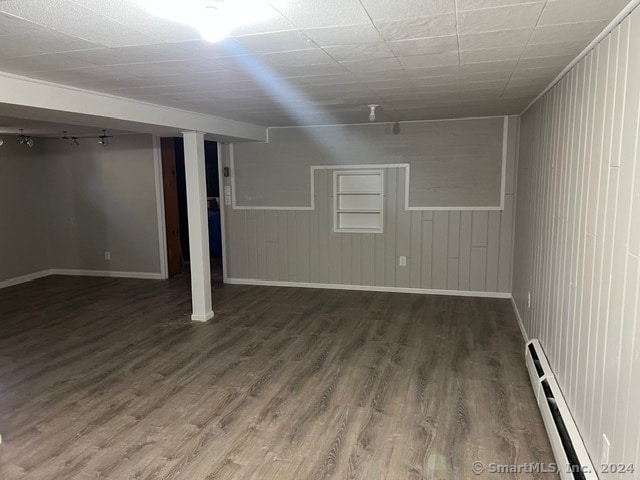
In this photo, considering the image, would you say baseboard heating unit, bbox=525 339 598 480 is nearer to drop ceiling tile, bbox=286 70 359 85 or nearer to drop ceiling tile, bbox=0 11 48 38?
drop ceiling tile, bbox=286 70 359 85

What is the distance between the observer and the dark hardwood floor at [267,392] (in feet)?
7.73

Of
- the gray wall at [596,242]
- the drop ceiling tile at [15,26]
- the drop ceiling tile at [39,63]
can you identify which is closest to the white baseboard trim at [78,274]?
the drop ceiling tile at [39,63]

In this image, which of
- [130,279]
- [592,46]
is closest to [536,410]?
[592,46]

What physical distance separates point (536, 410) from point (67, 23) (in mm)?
3241

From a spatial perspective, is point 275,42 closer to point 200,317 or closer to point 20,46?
point 20,46

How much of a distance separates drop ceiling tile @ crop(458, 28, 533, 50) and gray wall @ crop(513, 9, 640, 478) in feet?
1.16

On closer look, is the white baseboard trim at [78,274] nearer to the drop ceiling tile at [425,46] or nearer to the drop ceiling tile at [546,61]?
the drop ceiling tile at [425,46]

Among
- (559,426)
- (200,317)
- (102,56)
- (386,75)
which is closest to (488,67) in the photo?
Answer: (386,75)

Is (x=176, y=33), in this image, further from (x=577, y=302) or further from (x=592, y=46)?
(x=577, y=302)

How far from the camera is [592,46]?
85.4 inches

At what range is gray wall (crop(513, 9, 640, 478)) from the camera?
1.60m

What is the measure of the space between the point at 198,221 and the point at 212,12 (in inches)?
126

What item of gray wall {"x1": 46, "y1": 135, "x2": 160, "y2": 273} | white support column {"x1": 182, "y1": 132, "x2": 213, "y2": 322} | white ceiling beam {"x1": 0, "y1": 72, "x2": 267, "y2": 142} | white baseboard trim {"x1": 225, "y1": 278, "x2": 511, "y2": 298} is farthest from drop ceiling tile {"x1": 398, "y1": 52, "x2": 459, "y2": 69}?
gray wall {"x1": 46, "y1": 135, "x2": 160, "y2": 273}

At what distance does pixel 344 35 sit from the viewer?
200cm
